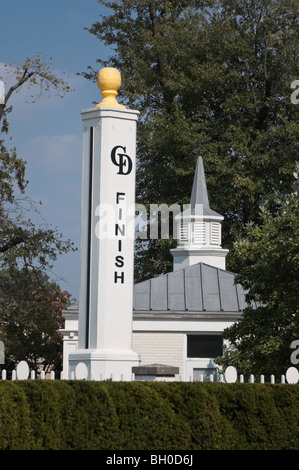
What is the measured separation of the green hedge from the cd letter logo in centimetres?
396

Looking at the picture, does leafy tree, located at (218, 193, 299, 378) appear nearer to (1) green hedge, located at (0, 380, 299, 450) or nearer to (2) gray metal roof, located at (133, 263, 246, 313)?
(1) green hedge, located at (0, 380, 299, 450)

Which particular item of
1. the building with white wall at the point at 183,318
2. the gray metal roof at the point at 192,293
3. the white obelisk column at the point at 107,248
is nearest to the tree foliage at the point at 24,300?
the building with white wall at the point at 183,318

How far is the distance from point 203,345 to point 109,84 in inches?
579

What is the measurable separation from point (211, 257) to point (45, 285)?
8178 millimetres

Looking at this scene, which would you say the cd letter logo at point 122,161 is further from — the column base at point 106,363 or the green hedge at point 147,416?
the green hedge at point 147,416

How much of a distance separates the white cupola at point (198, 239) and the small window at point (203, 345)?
6021mm

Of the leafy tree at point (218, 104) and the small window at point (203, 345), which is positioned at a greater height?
the leafy tree at point (218, 104)

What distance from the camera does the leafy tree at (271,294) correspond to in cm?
1802

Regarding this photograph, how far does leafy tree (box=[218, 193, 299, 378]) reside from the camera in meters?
18.0

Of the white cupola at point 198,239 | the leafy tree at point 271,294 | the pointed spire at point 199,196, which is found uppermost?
the pointed spire at point 199,196

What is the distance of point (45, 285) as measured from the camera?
94.1 ft

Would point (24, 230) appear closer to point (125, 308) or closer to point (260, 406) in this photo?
point (125, 308)

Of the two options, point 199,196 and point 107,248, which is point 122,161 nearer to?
point 107,248
